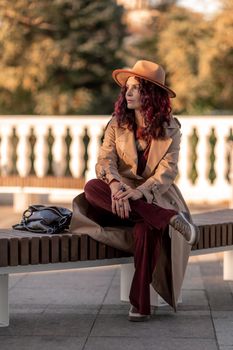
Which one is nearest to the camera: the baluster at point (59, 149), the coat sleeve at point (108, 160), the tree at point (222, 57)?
the coat sleeve at point (108, 160)

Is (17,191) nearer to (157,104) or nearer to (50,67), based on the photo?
(157,104)

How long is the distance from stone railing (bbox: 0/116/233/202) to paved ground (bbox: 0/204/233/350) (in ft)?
17.9

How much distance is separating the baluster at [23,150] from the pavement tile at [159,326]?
7.83m

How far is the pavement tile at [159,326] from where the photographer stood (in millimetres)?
4977

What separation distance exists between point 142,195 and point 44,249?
695mm

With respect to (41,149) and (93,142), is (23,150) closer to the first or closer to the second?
(41,149)

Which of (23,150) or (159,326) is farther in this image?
(23,150)

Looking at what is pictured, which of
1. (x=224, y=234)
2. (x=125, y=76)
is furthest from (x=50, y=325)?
(x=125, y=76)

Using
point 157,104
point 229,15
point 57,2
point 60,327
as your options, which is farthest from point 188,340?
point 57,2

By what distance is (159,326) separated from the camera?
5.20 metres

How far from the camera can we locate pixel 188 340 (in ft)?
15.8

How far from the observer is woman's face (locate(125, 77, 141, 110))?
18.7 feet

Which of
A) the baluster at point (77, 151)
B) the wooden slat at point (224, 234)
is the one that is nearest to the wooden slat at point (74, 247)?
the wooden slat at point (224, 234)

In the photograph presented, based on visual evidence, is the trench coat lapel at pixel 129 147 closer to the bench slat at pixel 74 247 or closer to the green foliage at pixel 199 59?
the bench slat at pixel 74 247
